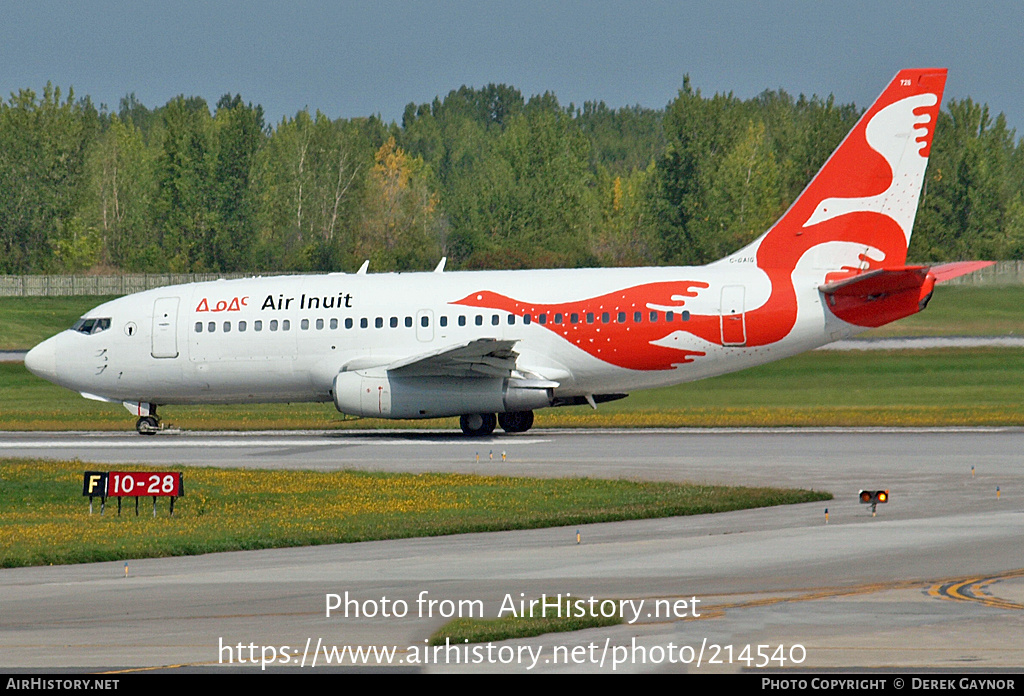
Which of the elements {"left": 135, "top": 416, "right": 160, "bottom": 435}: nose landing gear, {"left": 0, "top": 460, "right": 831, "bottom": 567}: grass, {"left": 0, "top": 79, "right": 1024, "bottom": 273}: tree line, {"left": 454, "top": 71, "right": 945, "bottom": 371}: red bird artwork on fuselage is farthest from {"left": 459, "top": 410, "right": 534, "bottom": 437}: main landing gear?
{"left": 0, "top": 79, "right": 1024, "bottom": 273}: tree line

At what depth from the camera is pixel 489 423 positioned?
36625 millimetres

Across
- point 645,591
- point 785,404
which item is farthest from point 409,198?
point 645,591

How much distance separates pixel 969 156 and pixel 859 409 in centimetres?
6520

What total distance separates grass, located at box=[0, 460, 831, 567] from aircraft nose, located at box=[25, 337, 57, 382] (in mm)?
11729

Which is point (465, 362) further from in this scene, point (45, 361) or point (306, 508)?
point (45, 361)

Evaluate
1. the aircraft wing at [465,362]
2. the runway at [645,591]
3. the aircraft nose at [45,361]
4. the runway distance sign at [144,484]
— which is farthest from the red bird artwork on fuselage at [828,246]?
the runway distance sign at [144,484]

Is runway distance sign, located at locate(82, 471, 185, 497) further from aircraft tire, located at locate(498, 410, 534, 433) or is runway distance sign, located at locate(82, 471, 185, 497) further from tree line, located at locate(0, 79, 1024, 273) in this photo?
tree line, located at locate(0, 79, 1024, 273)

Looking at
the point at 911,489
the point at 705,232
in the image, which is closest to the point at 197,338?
the point at 911,489

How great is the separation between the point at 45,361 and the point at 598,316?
1575 cm

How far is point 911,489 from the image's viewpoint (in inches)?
916

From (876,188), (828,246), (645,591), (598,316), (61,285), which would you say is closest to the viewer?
(645,591)

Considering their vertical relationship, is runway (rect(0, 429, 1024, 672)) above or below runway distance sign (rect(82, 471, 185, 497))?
below

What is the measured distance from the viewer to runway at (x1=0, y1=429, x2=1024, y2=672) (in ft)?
38.1

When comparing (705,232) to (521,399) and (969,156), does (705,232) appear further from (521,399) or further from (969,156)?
(521,399)
